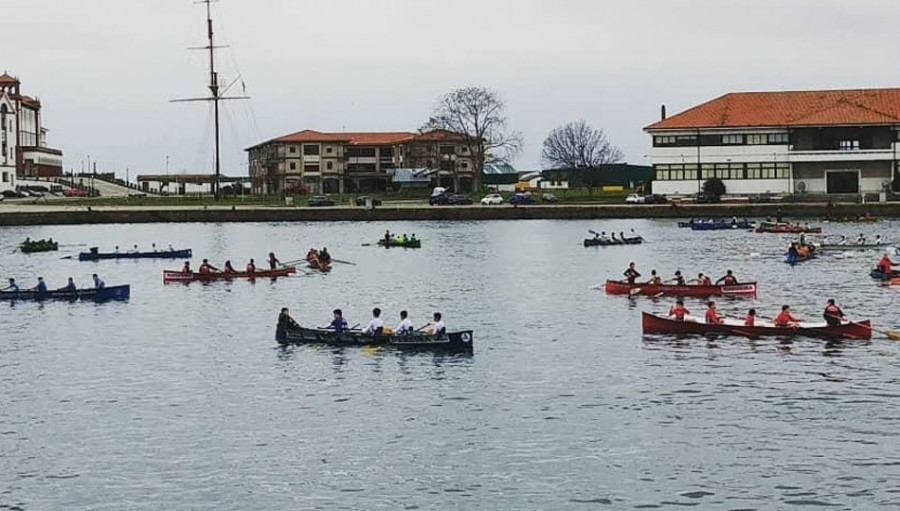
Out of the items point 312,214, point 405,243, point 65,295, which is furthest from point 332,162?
point 65,295

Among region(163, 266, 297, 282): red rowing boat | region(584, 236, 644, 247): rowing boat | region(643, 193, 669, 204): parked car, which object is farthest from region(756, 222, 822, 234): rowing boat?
region(163, 266, 297, 282): red rowing boat

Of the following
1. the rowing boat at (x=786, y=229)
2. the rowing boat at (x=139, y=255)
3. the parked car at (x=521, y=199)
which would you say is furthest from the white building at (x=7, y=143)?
the rowing boat at (x=786, y=229)

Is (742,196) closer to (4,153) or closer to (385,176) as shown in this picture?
(385,176)

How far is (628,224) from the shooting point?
130375 millimetres

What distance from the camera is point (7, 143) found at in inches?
7082

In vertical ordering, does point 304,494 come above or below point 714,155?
below

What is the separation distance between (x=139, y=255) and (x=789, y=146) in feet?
232

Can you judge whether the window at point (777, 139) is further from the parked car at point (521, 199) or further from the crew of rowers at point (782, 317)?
the crew of rowers at point (782, 317)

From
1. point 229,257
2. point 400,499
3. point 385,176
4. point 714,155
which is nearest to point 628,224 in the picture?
point 714,155

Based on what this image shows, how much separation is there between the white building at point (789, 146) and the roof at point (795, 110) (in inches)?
4.2

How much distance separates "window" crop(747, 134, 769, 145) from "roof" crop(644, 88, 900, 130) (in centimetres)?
116

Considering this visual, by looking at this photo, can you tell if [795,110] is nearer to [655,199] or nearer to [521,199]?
[655,199]

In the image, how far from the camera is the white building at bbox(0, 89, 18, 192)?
174 m

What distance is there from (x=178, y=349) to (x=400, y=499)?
75.1 feet
